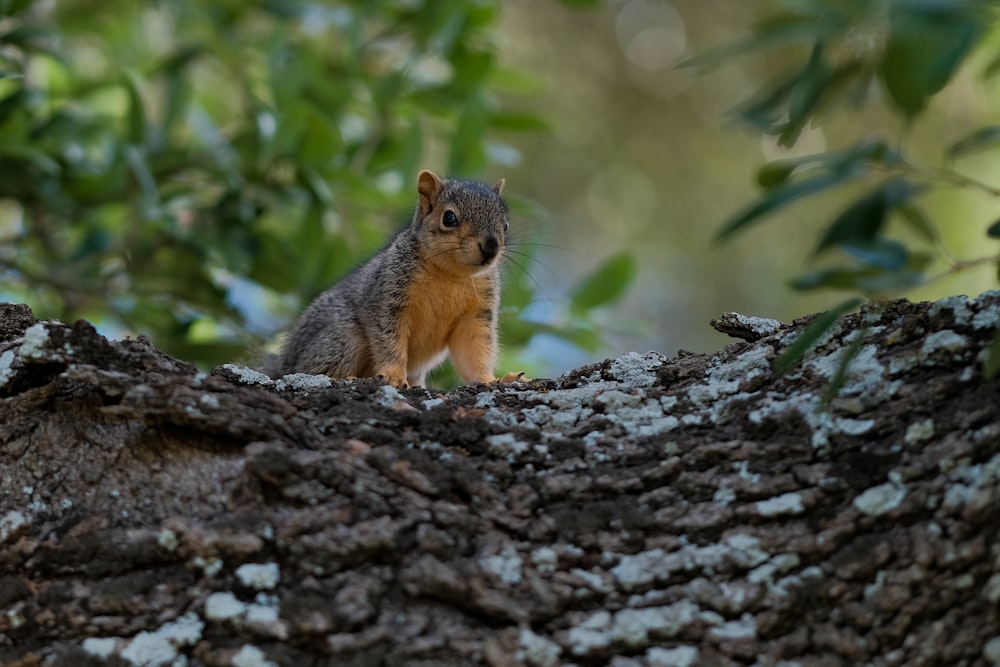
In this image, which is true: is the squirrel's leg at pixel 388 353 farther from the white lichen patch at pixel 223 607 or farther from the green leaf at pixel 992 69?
the green leaf at pixel 992 69

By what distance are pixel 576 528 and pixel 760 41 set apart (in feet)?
2.99

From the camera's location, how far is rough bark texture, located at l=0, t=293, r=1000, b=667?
184 centimetres

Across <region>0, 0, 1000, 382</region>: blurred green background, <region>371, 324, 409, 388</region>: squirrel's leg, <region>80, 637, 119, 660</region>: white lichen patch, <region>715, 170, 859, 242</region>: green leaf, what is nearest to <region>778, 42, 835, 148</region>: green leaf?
<region>715, 170, 859, 242</region>: green leaf

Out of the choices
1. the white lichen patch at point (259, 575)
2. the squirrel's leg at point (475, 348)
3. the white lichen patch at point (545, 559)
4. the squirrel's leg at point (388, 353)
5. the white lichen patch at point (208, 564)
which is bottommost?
the white lichen patch at point (259, 575)

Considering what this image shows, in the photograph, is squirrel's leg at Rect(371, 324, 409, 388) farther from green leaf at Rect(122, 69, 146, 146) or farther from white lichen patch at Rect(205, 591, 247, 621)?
white lichen patch at Rect(205, 591, 247, 621)

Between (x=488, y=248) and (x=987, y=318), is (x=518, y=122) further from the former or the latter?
(x=987, y=318)

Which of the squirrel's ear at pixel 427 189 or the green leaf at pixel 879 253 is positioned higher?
the squirrel's ear at pixel 427 189

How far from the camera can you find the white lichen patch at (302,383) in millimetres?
2500

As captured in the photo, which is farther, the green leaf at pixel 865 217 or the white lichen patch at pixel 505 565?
the white lichen patch at pixel 505 565

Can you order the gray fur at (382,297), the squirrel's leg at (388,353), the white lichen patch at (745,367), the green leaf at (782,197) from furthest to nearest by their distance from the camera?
the gray fur at (382,297)
the squirrel's leg at (388,353)
the white lichen patch at (745,367)
the green leaf at (782,197)

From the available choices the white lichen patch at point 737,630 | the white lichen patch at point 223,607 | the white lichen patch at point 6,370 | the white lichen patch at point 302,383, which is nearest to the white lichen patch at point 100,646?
the white lichen patch at point 223,607

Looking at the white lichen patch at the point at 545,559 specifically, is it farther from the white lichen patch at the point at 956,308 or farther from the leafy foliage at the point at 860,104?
the white lichen patch at the point at 956,308

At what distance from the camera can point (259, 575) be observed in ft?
6.35

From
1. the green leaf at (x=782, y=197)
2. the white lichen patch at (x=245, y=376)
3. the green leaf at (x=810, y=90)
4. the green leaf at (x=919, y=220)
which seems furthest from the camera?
the white lichen patch at (x=245, y=376)
